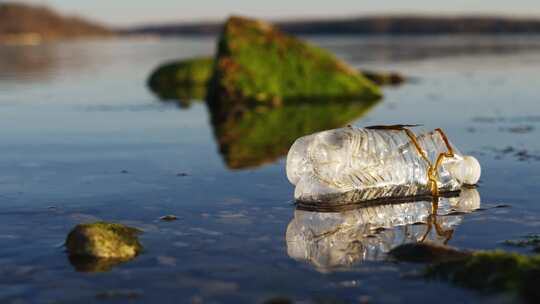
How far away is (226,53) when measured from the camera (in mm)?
19844

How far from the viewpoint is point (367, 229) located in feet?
20.2

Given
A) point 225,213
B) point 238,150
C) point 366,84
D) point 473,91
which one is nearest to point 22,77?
point 366,84

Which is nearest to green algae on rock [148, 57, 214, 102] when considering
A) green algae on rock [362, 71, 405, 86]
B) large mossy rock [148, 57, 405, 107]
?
large mossy rock [148, 57, 405, 107]

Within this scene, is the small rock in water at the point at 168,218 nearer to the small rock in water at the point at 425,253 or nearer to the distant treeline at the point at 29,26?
the small rock in water at the point at 425,253

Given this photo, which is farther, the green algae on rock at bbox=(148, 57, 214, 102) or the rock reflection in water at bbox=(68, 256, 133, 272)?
the green algae on rock at bbox=(148, 57, 214, 102)

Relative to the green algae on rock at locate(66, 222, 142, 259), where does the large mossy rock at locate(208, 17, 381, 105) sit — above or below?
above

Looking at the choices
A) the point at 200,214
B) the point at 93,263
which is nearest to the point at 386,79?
the point at 200,214

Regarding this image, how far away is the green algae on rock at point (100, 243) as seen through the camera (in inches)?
209

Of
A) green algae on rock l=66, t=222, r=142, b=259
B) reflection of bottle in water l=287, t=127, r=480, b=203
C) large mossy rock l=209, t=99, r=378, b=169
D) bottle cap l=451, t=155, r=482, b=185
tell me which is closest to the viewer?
green algae on rock l=66, t=222, r=142, b=259

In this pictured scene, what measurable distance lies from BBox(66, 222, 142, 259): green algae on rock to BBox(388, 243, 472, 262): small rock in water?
6.47ft

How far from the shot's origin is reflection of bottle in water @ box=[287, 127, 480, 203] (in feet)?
23.3

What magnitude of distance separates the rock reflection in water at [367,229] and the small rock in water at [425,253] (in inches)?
5.4

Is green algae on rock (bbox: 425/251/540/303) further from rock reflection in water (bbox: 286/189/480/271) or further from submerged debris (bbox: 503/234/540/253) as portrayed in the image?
submerged debris (bbox: 503/234/540/253)

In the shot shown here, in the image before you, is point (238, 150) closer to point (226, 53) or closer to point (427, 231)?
point (427, 231)
